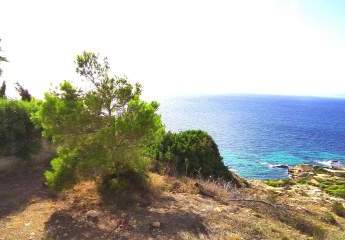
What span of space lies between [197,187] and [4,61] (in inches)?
712

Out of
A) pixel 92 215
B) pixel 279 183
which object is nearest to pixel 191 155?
pixel 92 215

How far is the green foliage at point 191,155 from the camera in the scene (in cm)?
2208

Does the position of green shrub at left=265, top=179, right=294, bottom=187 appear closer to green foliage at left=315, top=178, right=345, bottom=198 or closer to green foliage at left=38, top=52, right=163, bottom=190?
green foliage at left=315, top=178, right=345, bottom=198

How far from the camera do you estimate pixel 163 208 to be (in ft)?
40.8

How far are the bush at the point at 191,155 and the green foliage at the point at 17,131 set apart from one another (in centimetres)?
685

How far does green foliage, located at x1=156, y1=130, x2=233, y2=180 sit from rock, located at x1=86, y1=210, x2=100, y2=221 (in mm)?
9374

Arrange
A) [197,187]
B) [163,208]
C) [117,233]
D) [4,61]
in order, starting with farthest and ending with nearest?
[4,61], [197,187], [163,208], [117,233]

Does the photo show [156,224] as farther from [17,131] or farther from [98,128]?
[17,131]

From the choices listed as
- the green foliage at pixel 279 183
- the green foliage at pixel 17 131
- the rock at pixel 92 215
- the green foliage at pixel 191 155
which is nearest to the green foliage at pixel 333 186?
the green foliage at pixel 279 183

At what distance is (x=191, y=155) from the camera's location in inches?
907

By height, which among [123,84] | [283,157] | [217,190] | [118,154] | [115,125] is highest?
[123,84]

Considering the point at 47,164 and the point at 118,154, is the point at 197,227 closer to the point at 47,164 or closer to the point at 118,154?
the point at 118,154


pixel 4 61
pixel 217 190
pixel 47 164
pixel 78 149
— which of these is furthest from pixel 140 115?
pixel 4 61

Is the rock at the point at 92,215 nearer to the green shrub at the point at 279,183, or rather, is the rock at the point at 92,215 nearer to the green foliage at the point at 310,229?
the green foliage at the point at 310,229
